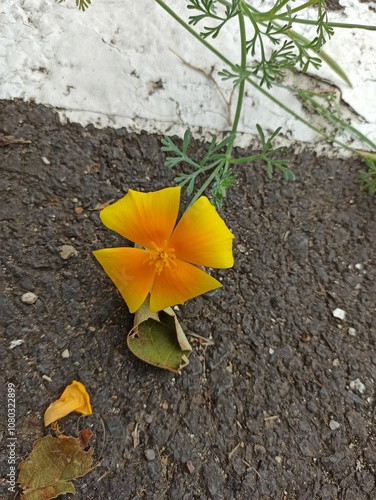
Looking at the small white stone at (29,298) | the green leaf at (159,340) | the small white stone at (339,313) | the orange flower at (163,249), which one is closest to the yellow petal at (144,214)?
the orange flower at (163,249)

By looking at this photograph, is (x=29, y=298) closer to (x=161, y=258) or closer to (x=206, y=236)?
(x=161, y=258)

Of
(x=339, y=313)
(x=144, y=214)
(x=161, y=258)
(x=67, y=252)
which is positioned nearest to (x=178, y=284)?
(x=161, y=258)

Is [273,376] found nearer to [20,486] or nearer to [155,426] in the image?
[155,426]

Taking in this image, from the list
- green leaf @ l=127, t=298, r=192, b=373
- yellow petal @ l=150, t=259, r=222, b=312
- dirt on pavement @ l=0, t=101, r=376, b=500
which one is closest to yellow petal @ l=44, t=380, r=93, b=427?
dirt on pavement @ l=0, t=101, r=376, b=500

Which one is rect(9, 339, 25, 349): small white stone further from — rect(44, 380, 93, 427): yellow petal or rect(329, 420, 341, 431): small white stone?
rect(329, 420, 341, 431): small white stone

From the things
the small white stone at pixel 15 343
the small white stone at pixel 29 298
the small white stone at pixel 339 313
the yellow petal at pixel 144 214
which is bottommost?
the small white stone at pixel 15 343

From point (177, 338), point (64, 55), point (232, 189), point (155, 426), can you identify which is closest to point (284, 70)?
point (232, 189)

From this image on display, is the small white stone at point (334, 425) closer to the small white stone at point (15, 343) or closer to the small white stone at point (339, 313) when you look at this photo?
the small white stone at point (339, 313)
